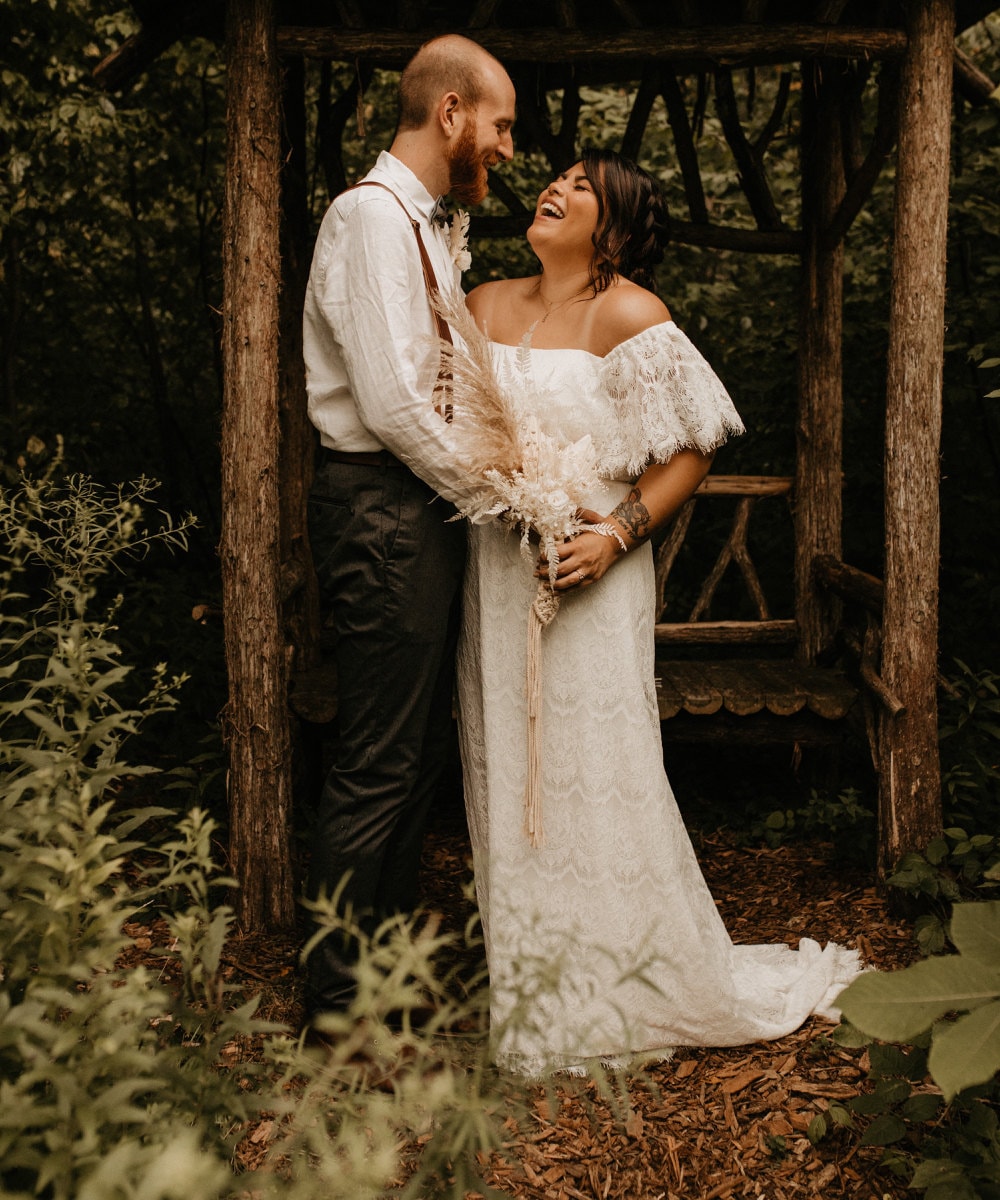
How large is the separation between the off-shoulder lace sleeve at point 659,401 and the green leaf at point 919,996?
1.39m

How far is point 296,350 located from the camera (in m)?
4.55

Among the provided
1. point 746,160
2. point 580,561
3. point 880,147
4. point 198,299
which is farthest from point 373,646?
point 198,299

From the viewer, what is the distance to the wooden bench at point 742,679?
4203mm

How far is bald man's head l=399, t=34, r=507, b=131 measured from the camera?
2711mm

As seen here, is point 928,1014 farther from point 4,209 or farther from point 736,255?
point 736,255

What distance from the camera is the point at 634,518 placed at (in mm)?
2773

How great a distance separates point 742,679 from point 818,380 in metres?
1.49

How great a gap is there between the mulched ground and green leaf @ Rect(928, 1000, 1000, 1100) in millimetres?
510

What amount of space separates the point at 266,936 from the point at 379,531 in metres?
1.64

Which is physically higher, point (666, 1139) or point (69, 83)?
point (69, 83)

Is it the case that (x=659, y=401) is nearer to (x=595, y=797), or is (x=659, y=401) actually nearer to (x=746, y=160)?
(x=595, y=797)

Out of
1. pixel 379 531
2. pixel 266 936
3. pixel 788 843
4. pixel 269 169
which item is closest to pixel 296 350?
pixel 269 169

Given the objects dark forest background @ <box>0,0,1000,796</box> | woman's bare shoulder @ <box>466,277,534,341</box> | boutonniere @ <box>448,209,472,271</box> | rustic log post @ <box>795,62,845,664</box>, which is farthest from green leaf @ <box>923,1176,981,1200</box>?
dark forest background @ <box>0,0,1000,796</box>

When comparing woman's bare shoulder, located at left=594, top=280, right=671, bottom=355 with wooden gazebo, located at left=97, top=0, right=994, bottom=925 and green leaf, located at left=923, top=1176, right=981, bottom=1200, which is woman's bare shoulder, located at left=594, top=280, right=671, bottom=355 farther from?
green leaf, located at left=923, top=1176, right=981, bottom=1200
